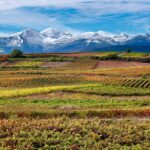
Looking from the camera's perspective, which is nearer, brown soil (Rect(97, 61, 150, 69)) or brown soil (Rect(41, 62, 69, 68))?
brown soil (Rect(97, 61, 150, 69))

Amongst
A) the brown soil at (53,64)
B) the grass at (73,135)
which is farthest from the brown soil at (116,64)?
the grass at (73,135)

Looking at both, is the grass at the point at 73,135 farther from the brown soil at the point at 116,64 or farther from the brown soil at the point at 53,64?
the brown soil at the point at 53,64

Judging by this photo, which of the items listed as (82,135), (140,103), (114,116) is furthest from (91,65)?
(82,135)

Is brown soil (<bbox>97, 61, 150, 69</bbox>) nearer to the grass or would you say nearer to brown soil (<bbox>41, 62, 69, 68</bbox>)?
brown soil (<bbox>41, 62, 69, 68</bbox>)

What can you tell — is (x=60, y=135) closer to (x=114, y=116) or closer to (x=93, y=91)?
(x=114, y=116)

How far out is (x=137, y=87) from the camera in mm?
72750

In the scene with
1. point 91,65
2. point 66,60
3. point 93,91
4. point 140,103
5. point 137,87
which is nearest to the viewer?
point 140,103

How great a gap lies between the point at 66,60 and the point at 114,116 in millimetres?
130772

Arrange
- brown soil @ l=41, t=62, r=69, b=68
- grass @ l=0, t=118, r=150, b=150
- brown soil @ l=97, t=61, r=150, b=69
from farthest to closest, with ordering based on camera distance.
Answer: brown soil @ l=41, t=62, r=69, b=68 < brown soil @ l=97, t=61, r=150, b=69 < grass @ l=0, t=118, r=150, b=150

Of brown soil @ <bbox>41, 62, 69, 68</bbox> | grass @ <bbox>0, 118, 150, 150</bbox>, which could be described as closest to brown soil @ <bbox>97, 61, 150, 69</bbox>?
brown soil @ <bbox>41, 62, 69, 68</bbox>

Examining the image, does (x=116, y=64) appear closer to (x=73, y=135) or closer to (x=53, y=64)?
(x=53, y=64)

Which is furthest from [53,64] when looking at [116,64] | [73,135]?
[73,135]

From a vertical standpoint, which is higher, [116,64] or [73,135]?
[116,64]

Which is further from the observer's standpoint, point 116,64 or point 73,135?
point 116,64
